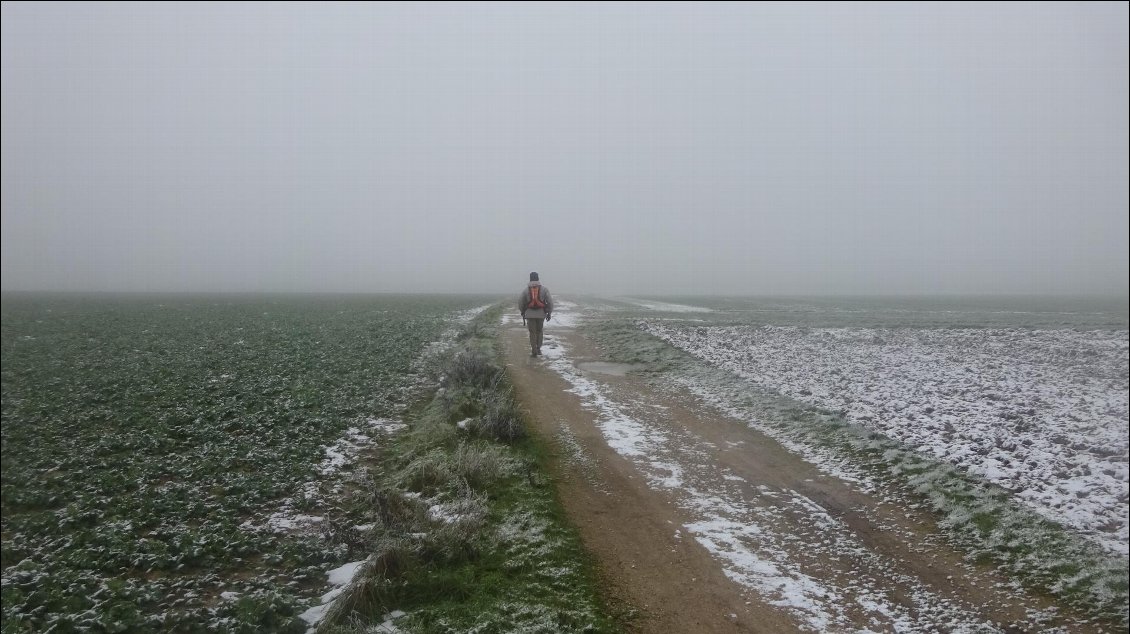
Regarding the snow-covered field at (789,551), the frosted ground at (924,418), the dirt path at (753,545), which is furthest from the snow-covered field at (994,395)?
the snow-covered field at (789,551)

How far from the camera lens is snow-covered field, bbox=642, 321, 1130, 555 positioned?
883 cm

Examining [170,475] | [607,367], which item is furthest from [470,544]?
[607,367]

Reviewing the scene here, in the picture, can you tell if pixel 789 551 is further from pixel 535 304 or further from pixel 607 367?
pixel 535 304

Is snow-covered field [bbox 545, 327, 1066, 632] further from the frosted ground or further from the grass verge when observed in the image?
the grass verge

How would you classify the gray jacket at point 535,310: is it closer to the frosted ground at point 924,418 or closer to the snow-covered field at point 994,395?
the frosted ground at point 924,418

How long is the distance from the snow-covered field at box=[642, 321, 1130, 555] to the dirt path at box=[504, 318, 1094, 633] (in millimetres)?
2350

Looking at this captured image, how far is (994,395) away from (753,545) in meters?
10.9

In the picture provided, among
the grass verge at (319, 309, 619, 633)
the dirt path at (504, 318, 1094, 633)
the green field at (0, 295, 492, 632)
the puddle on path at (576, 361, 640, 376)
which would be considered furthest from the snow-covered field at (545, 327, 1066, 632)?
the puddle on path at (576, 361, 640, 376)

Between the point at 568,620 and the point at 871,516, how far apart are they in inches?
214

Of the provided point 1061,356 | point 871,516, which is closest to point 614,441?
point 871,516

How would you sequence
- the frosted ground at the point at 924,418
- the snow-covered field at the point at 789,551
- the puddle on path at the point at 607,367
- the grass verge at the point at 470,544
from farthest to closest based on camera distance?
the puddle on path at the point at 607,367 → the frosted ground at the point at 924,418 → the grass verge at the point at 470,544 → the snow-covered field at the point at 789,551

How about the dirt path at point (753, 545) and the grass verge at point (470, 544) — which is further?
the grass verge at point (470, 544)

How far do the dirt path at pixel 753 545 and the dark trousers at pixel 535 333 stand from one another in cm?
936

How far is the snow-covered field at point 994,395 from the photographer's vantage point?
29.0 ft
